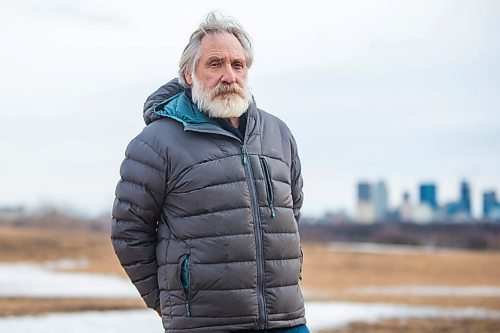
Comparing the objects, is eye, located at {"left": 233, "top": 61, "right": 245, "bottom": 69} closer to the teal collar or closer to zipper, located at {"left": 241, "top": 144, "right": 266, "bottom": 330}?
the teal collar

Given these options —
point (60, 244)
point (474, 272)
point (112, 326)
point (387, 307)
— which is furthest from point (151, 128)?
point (60, 244)

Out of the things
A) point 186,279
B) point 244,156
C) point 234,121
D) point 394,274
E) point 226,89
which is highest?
point 226,89

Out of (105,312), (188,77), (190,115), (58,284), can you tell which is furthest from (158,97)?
(58,284)

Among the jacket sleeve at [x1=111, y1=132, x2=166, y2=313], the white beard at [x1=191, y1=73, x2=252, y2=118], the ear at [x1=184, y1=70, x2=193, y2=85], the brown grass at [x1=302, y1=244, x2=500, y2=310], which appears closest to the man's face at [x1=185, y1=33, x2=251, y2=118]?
the white beard at [x1=191, y1=73, x2=252, y2=118]

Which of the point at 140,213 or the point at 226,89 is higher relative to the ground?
the point at 226,89

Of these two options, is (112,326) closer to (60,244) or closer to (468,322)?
(468,322)

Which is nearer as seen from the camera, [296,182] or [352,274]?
[296,182]

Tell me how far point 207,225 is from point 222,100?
1.61 feet

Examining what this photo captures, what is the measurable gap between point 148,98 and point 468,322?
11.3 m

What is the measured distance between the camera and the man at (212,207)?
333cm

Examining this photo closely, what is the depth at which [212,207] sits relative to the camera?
337 cm

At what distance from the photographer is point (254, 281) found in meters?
3.34

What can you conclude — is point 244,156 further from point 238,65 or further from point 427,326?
point 427,326

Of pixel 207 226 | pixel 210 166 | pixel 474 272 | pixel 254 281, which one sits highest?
pixel 210 166
